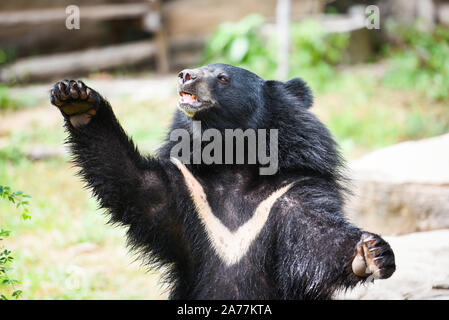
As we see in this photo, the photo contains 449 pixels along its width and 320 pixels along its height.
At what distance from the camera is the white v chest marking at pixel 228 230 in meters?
3.14

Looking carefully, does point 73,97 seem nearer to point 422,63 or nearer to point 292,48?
point 292,48

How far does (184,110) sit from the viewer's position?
3283mm

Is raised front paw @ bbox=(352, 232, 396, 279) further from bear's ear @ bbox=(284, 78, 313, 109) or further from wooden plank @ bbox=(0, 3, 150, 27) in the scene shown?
wooden plank @ bbox=(0, 3, 150, 27)

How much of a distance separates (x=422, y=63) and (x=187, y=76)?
25.4 feet

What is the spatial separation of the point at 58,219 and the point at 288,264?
339 centimetres

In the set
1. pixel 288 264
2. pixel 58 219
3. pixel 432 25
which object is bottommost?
pixel 58 219

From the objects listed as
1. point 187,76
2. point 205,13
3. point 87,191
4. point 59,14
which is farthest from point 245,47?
point 187,76

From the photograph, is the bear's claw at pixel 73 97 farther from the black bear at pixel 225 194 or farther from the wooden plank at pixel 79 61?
the wooden plank at pixel 79 61

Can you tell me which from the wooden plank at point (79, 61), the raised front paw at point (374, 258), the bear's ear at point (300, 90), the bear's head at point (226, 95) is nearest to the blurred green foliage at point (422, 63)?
the wooden plank at point (79, 61)

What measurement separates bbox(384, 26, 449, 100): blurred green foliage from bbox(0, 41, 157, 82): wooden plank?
4.61 m

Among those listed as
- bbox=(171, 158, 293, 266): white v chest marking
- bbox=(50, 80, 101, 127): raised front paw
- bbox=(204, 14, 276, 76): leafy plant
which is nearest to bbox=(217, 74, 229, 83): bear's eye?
bbox=(171, 158, 293, 266): white v chest marking

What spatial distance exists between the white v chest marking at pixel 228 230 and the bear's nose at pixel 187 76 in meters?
0.54

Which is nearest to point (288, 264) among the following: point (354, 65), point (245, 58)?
point (245, 58)

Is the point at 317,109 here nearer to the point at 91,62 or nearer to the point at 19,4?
the point at 91,62
